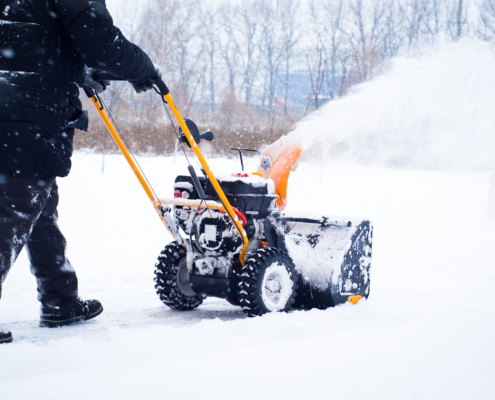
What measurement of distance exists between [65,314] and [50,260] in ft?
1.05

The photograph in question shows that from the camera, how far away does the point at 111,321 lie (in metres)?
3.10

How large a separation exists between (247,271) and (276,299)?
0.33m

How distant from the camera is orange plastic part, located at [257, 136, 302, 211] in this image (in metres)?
3.94

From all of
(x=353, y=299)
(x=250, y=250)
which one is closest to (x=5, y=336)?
(x=250, y=250)

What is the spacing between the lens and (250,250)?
11.0 ft

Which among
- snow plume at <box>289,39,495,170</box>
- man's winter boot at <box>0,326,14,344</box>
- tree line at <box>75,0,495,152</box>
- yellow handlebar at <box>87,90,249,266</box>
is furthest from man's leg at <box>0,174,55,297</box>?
tree line at <box>75,0,495,152</box>

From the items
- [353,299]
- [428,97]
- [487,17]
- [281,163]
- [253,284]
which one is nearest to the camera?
[253,284]

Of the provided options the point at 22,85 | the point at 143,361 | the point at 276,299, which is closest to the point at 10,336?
the point at 143,361

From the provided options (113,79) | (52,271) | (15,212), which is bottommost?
(52,271)

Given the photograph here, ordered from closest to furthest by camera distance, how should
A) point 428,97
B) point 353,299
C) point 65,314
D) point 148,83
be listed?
point 148,83 < point 65,314 < point 353,299 < point 428,97

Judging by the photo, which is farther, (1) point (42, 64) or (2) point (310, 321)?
(2) point (310, 321)

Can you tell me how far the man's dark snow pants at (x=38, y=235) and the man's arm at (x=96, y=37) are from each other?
59cm

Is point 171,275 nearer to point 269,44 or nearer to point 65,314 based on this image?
point 65,314

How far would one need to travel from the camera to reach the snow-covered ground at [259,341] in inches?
74.7
